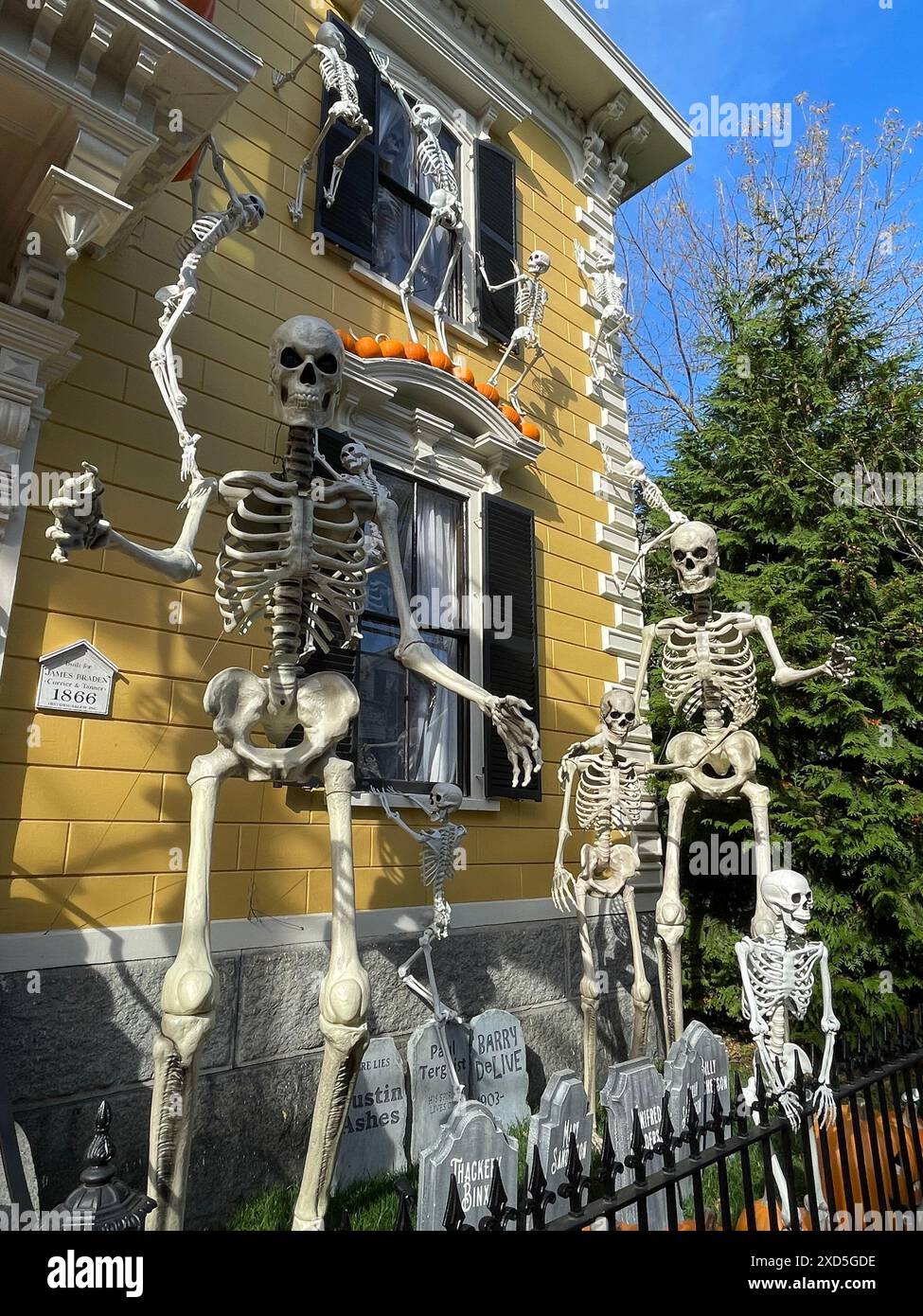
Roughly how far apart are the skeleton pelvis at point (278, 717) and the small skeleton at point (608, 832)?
8.86ft

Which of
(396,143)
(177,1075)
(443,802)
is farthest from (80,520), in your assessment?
(396,143)

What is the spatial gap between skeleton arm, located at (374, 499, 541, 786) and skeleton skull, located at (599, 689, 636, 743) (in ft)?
7.30

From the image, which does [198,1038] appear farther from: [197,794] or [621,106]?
[621,106]

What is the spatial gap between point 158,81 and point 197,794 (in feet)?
10.7

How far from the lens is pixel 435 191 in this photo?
7234mm

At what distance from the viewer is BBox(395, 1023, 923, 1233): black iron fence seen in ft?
7.45

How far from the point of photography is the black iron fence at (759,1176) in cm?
227

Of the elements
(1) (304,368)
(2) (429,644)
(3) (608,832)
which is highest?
(1) (304,368)

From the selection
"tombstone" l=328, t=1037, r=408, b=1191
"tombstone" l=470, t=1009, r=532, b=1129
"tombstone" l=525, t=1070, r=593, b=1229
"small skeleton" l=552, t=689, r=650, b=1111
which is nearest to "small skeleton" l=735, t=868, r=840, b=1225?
"tombstone" l=525, t=1070, r=593, b=1229

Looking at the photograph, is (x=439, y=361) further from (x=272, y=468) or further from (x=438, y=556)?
(x=272, y=468)

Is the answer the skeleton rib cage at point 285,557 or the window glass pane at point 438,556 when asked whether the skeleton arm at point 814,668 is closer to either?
the window glass pane at point 438,556

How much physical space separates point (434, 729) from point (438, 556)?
1464mm

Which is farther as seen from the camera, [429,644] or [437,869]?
[429,644]

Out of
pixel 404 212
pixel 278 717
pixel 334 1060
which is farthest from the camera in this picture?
pixel 404 212
